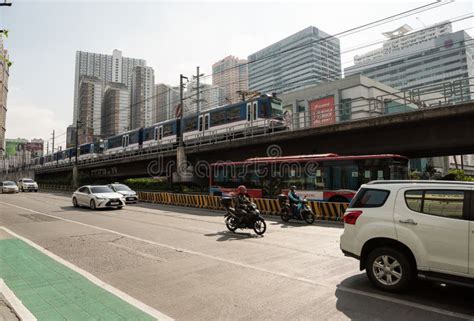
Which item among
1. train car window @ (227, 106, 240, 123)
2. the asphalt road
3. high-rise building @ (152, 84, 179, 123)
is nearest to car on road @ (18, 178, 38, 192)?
high-rise building @ (152, 84, 179, 123)

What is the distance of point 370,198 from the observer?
5.30 metres

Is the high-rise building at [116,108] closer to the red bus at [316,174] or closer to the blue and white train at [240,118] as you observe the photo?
the blue and white train at [240,118]

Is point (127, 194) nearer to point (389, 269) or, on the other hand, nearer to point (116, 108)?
point (389, 269)

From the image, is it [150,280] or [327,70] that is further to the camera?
[327,70]

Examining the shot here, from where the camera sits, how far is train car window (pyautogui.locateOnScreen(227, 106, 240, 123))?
25.0 m

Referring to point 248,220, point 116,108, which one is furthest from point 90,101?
point 248,220

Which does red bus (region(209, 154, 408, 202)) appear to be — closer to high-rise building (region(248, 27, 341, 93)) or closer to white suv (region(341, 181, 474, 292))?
high-rise building (region(248, 27, 341, 93))

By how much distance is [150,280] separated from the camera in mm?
5359

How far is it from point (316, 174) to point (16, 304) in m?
13.6

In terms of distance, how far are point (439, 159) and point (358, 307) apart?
71.6 m

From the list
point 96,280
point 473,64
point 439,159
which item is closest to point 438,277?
point 96,280

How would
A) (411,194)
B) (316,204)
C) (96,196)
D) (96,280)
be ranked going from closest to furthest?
(411,194), (96,280), (316,204), (96,196)

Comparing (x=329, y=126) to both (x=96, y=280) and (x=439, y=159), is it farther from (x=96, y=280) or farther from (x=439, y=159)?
(x=439, y=159)

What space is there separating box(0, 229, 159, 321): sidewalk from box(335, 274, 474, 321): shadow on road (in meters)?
2.85
